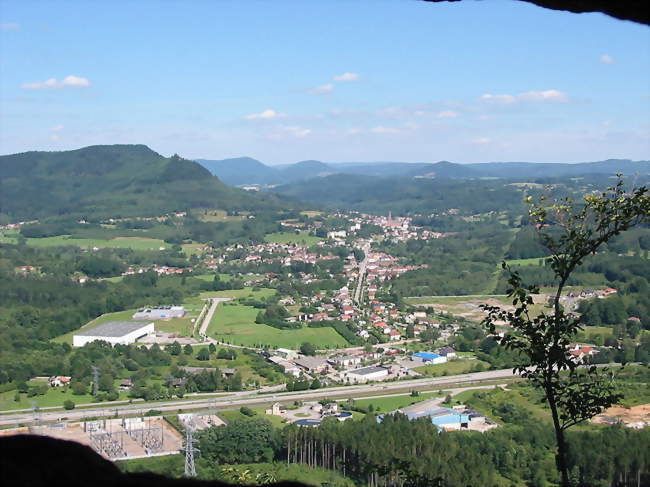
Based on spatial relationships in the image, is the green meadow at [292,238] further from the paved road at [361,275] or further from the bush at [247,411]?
the bush at [247,411]

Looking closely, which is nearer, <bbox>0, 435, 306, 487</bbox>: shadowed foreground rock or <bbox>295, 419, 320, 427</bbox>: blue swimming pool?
<bbox>0, 435, 306, 487</bbox>: shadowed foreground rock

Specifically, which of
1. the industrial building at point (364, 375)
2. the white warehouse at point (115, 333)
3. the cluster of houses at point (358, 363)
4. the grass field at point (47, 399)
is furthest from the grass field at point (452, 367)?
the white warehouse at point (115, 333)

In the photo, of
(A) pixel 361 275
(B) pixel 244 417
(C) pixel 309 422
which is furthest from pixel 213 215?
(C) pixel 309 422

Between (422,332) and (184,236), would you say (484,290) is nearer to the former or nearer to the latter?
(422,332)

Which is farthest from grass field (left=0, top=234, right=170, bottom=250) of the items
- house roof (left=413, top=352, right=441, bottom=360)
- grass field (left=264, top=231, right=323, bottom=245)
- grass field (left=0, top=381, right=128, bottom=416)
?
grass field (left=0, top=381, right=128, bottom=416)

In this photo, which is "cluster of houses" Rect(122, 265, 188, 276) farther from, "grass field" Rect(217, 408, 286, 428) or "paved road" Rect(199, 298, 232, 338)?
"grass field" Rect(217, 408, 286, 428)

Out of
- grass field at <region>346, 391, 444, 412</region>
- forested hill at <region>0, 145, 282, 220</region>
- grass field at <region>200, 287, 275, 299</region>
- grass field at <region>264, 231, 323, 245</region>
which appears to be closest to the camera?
grass field at <region>346, 391, 444, 412</region>

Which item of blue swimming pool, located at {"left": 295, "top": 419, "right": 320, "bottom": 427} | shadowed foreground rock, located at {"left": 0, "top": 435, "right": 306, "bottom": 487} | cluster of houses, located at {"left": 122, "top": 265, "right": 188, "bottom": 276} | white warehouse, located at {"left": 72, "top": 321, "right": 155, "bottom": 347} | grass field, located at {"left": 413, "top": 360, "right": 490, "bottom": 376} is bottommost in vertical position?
grass field, located at {"left": 413, "top": 360, "right": 490, "bottom": 376}

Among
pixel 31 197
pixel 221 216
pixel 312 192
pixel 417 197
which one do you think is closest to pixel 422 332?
pixel 221 216
